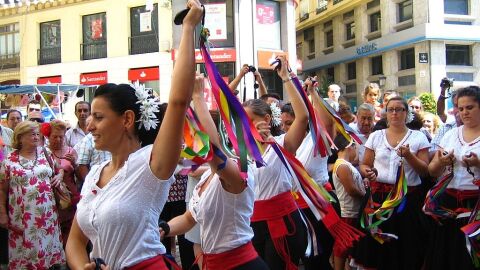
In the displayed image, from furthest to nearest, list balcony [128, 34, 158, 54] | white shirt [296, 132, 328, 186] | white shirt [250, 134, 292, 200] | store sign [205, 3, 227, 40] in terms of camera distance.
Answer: balcony [128, 34, 158, 54]
store sign [205, 3, 227, 40]
white shirt [296, 132, 328, 186]
white shirt [250, 134, 292, 200]

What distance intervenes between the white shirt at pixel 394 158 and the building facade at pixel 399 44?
1742cm

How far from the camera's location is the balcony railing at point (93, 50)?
2284 centimetres

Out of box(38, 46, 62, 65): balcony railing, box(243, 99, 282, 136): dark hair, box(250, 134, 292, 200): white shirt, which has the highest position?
box(38, 46, 62, 65): balcony railing

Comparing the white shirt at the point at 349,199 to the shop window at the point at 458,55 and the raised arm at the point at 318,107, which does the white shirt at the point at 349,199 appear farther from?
the shop window at the point at 458,55

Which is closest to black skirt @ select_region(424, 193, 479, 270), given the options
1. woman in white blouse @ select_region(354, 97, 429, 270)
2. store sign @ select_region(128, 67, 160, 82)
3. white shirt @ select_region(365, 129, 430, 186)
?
woman in white blouse @ select_region(354, 97, 429, 270)

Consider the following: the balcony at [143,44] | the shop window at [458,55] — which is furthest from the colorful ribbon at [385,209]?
the shop window at [458,55]

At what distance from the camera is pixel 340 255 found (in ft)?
18.6

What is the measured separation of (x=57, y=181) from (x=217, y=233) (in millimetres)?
2887

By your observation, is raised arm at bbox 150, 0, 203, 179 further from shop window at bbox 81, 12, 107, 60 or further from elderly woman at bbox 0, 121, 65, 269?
shop window at bbox 81, 12, 107, 60

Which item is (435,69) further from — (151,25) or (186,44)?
(186,44)

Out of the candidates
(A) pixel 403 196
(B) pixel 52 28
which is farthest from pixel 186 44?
(B) pixel 52 28

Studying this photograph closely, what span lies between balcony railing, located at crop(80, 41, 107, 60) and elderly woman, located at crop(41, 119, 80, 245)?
699 inches

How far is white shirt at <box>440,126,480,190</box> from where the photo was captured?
447cm

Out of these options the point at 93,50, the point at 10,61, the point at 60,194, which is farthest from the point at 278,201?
the point at 10,61
